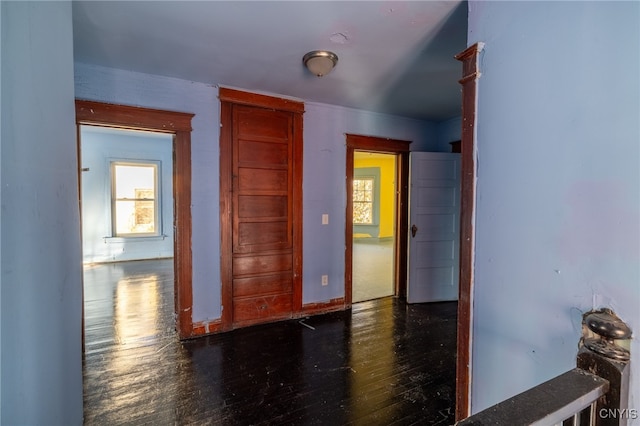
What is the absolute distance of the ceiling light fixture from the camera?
224cm

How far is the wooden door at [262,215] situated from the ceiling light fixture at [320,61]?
992mm

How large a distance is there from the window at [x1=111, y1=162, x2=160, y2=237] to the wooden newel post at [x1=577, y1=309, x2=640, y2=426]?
23.3 feet

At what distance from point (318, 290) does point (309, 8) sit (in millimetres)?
2755

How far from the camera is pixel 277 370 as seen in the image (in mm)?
2381

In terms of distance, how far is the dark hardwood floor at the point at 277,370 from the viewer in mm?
1905

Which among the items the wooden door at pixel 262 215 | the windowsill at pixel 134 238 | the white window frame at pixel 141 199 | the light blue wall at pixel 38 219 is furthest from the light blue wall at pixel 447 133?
the windowsill at pixel 134 238

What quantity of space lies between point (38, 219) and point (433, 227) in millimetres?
3803

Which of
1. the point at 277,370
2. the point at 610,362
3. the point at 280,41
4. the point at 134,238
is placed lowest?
the point at 277,370

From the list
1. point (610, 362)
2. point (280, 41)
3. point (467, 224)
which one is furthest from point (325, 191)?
point (610, 362)

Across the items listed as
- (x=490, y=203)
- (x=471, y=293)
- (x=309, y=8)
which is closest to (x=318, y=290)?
(x=471, y=293)

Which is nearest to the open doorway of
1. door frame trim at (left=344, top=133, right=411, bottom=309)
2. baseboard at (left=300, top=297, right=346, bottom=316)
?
baseboard at (left=300, top=297, right=346, bottom=316)

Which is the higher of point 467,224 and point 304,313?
point 467,224

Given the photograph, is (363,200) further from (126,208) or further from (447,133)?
(126,208)

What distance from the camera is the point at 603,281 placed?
1.04 meters
